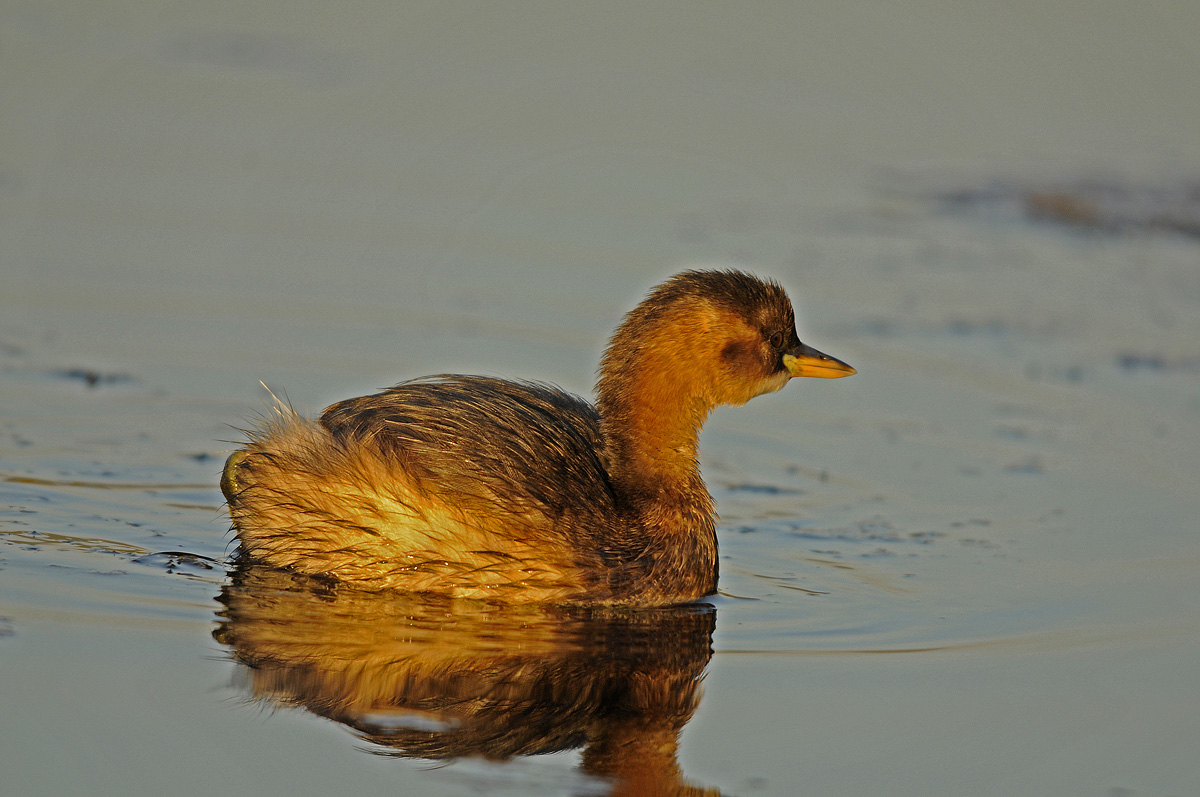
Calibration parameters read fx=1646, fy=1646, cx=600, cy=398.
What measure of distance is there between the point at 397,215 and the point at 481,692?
24.9 feet

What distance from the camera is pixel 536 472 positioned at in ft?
23.6

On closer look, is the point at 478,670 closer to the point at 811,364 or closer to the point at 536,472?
the point at 536,472

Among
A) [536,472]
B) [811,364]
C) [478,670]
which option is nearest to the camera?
[478,670]

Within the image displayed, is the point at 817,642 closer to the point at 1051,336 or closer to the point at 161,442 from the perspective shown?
the point at 161,442

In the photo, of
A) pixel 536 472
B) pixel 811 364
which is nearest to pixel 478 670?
pixel 536 472

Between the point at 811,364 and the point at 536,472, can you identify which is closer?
the point at 536,472

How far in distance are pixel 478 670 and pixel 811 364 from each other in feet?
8.30

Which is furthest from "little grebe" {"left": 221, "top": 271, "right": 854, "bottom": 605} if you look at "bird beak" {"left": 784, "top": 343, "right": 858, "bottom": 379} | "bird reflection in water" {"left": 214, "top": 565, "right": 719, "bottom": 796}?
"bird reflection in water" {"left": 214, "top": 565, "right": 719, "bottom": 796}

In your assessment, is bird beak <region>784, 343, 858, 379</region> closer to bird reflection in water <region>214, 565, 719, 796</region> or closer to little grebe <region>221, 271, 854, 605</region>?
little grebe <region>221, 271, 854, 605</region>

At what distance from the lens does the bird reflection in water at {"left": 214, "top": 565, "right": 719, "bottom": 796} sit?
18.6ft

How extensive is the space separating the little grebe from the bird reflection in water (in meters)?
0.14

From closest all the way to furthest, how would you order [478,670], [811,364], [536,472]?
1. [478,670]
2. [536,472]
3. [811,364]

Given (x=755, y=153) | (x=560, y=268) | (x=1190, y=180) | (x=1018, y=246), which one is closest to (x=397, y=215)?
(x=560, y=268)

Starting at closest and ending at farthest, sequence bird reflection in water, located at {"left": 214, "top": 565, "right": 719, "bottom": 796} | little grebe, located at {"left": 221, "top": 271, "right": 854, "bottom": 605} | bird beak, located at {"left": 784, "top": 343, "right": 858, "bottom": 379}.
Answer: bird reflection in water, located at {"left": 214, "top": 565, "right": 719, "bottom": 796} → little grebe, located at {"left": 221, "top": 271, "right": 854, "bottom": 605} → bird beak, located at {"left": 784, "top": 343, "right": 858, "bottom": 379}
